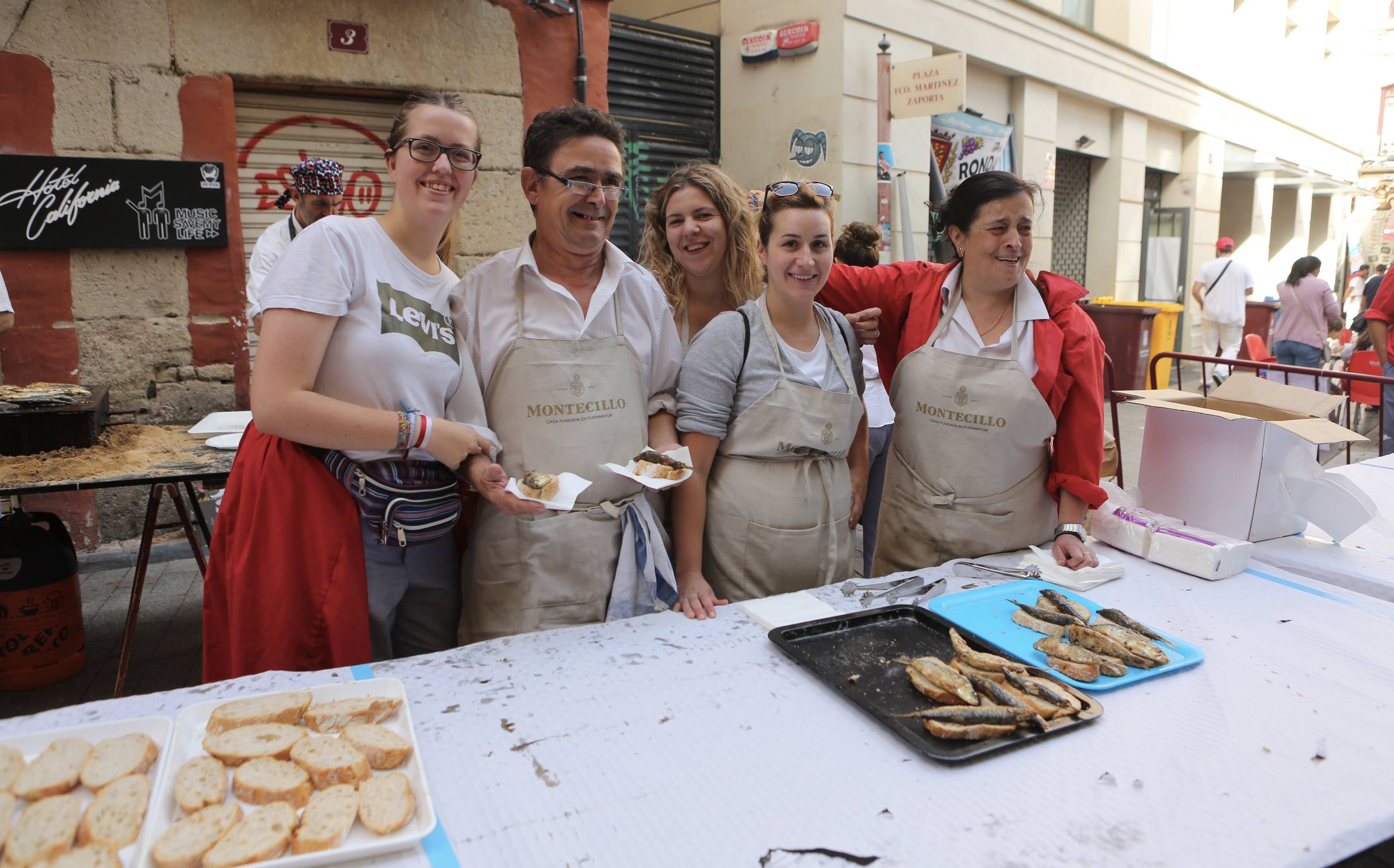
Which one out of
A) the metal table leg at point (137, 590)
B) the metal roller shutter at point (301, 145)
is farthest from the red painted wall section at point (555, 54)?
the metal table leg at point (137, 590)

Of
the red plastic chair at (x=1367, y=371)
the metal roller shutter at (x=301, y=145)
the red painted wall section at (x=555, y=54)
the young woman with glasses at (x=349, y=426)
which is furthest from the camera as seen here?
the red painted wall section at (x=555, y=54)

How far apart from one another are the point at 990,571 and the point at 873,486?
1594 mm

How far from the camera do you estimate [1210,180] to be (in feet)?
51.0

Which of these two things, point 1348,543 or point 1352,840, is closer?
point 1352,840

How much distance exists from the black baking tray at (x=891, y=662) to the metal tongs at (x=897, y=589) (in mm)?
141

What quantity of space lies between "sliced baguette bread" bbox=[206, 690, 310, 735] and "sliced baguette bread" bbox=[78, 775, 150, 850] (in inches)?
7.0

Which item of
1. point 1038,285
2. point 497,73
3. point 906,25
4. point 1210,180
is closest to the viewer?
point 1038,285

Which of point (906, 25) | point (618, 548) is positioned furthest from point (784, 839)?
point (906, 25)

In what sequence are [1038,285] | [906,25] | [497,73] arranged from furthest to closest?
[906,25] → [497,73] → [1038,285]

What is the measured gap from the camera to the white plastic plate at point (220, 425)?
3875 millimetres

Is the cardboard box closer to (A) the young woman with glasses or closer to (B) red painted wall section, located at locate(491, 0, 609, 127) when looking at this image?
(A) the young woman with glasses

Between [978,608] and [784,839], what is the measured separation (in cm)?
103

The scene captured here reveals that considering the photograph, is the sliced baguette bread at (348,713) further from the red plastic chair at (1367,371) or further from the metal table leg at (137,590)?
the red plastic chair at (1367,371)

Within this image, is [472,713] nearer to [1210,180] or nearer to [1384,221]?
[1210,180]
